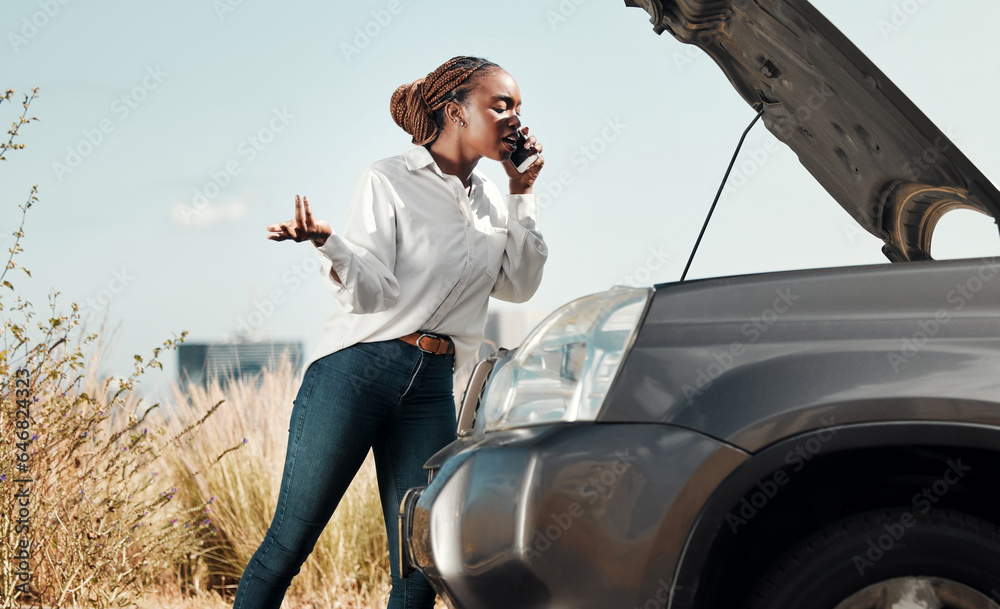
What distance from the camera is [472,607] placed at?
1526 mm

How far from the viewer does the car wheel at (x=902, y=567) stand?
4.55ft

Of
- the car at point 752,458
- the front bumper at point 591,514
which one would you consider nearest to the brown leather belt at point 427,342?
the car at point 752,458

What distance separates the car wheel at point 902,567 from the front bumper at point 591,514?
22 centimetres

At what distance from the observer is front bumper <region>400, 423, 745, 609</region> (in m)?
1.42

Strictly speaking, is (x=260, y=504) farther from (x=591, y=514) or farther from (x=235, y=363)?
(x=591, y=514)

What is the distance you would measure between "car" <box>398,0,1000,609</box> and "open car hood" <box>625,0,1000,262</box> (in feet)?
1.44

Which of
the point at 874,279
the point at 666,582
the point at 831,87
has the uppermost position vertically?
the point at 831,87

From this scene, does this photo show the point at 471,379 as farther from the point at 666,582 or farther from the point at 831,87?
the point at 831,87

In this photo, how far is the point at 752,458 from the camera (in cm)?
141

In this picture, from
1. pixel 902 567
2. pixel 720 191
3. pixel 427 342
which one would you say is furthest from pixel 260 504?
pixel 902 567

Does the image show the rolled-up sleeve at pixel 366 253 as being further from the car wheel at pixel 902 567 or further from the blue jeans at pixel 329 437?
the car wheel at pixel 902 567

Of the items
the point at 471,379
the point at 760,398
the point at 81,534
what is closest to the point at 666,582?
the point at 760,398

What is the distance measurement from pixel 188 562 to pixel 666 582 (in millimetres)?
3780

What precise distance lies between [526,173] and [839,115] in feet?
3.35
